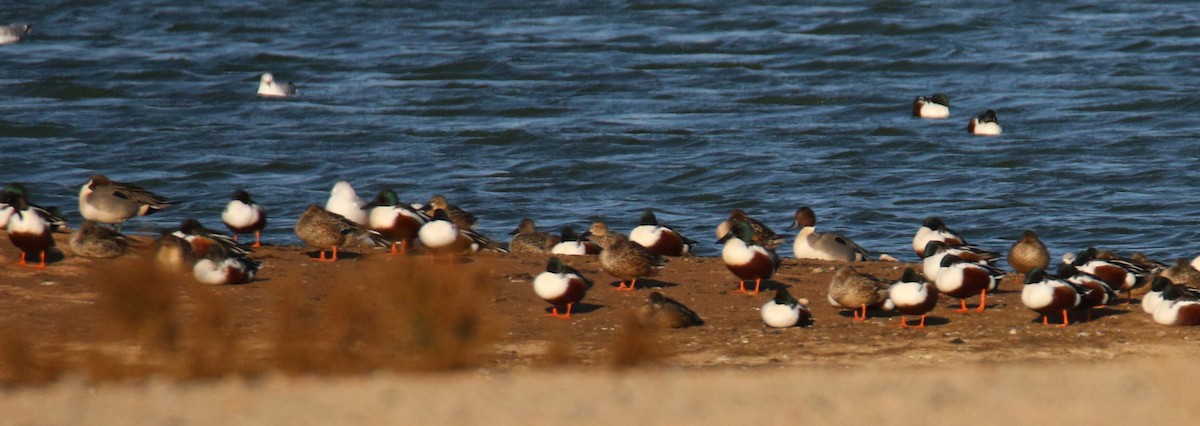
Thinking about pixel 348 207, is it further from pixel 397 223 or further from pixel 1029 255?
pixel 1029 255

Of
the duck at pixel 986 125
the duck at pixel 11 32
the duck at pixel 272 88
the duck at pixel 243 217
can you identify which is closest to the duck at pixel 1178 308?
the duck at pixel 243 217

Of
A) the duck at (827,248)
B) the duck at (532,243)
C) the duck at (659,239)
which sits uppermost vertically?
the duck at (659,239)

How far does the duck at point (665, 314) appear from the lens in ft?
42.0

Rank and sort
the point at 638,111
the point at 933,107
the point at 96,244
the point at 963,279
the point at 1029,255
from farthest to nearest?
the point at 638,111
the point at 933,107
the point at 1029,255
the point at 96,244
the point at 963,279

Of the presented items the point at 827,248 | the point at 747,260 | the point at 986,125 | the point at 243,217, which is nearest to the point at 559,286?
the point at 747,260

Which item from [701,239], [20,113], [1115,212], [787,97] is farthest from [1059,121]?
[20,113]

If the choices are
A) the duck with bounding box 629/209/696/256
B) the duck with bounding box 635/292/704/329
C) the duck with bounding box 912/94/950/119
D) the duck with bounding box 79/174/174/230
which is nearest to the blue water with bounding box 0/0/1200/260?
the duck with bounding box 912/94/950/119

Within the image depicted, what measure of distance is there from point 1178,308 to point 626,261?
4.38 metres

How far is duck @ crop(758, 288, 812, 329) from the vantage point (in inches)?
515

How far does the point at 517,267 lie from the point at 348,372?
17.4ft

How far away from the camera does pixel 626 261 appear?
1455 cm

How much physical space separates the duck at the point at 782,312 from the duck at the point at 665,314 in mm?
550

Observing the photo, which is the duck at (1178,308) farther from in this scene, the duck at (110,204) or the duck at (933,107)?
the duck at (933,107)

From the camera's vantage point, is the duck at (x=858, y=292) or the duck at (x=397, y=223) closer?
the duck at (x=858, y=292)
